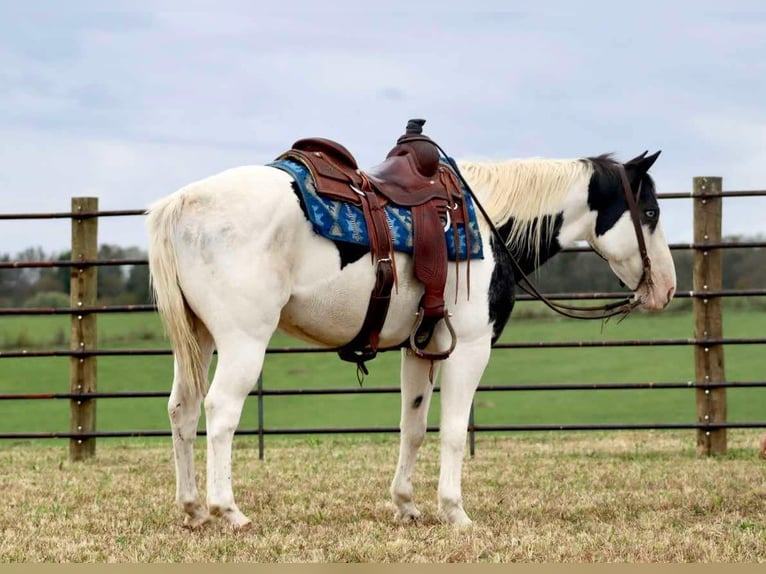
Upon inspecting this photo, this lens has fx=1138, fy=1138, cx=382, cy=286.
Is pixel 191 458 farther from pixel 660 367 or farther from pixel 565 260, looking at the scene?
pixel 660 367

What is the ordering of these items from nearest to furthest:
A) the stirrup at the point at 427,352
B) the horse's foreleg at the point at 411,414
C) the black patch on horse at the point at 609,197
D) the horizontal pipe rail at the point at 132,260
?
the stirrup at the point at 427,352 < the horse's foreleg at the point at 411,414 < the black patch on horse at the point at 609,197 < the horizontal pipe rail at the point at 132,260

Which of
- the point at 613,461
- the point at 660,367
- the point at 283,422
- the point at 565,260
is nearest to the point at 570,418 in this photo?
the point at 565,260

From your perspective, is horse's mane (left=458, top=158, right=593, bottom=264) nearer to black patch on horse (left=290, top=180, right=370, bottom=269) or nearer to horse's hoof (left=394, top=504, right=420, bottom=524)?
black patch on horse (left=290, top=180, right=370, bottom=269)

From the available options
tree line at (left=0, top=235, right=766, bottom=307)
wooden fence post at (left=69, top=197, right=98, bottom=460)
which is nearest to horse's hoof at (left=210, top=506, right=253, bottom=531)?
wooden fence post at (left=69, top=197, right=98, bottom=460)

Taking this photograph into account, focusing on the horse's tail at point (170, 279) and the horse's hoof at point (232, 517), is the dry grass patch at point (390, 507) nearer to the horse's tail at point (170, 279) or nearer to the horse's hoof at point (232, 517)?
the horse's hoof at point (232, 517)

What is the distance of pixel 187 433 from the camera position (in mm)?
5266

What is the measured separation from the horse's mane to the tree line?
845 cm

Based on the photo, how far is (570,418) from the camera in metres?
16.7

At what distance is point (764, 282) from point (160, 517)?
17.0m

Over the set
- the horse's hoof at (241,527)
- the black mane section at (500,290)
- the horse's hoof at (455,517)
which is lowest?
the horse's hoof at (455,517)

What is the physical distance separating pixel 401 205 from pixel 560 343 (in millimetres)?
3826

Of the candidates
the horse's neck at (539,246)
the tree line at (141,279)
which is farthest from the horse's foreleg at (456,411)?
the tree line at (141,279)

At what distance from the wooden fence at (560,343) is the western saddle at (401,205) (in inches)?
129

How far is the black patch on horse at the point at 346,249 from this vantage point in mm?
5008
